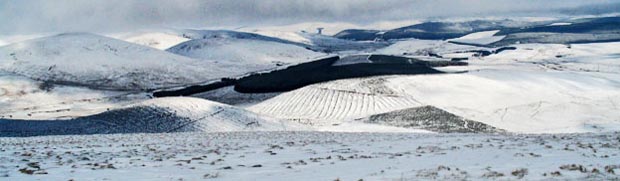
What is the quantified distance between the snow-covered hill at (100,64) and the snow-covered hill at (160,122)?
197 ft

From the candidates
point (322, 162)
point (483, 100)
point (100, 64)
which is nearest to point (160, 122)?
point (322, 162)

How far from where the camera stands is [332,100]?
206 ft

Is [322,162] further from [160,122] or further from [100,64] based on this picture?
[100,64]

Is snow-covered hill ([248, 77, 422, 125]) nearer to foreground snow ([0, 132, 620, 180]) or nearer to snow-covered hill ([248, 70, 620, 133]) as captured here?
snow-covered hill ([248, 70, 620, 133])

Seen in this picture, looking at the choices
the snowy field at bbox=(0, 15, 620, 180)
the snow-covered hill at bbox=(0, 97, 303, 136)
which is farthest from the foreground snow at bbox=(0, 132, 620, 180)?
the snow-covered hill at bbox=(0, 97, 303, 136)

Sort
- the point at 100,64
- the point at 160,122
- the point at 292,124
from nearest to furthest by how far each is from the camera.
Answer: the point at 160,122 < the point at 292,124 < the point at 100,64

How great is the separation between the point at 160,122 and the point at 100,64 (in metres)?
90.3

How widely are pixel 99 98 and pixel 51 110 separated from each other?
16.1 meters

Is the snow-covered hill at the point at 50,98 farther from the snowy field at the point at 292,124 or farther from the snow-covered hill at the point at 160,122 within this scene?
the snow-covered hill at the point at 160,122

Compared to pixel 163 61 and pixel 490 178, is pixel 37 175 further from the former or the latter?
pixel 163 61

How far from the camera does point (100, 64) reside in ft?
411

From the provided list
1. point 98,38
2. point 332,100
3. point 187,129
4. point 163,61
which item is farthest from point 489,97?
point 98,38

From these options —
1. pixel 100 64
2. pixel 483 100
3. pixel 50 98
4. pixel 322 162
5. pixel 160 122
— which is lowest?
pixel 483 100

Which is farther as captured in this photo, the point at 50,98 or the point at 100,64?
the point at 100,64
